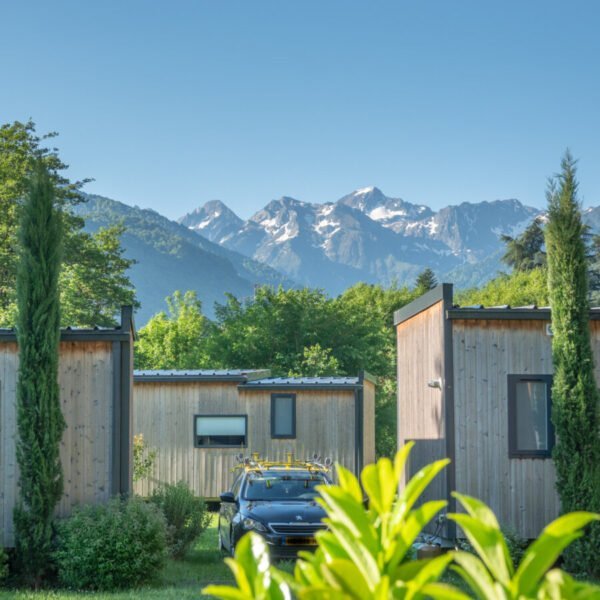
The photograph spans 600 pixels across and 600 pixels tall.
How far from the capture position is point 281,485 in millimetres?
15531

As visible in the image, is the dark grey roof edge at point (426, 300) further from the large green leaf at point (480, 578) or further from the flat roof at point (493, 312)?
the large green leaf at point (480, 578)

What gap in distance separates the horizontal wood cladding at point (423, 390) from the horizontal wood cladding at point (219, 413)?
622 cm

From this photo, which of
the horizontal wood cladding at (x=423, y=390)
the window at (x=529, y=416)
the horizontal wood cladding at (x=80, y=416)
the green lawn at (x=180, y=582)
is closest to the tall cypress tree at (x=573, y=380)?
the window at (x=529, y=416)

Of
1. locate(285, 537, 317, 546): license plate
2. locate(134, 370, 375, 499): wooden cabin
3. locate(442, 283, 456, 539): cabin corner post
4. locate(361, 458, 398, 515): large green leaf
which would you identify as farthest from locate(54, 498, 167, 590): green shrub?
locate(134, 370, 375, 499): wooden cabin

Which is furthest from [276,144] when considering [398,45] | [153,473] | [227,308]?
[153,473]

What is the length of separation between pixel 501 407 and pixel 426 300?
6.81 feet

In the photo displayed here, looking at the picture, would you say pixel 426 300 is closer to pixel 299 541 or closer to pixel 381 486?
pixel 299 541

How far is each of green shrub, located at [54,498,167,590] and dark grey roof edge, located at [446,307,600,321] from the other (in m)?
4.39

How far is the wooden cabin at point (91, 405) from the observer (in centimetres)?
1314

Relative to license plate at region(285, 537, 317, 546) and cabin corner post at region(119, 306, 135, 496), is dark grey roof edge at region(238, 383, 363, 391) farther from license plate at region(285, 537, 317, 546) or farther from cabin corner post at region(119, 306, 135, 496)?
cabin corner post at region(119, 306, 135, 496)

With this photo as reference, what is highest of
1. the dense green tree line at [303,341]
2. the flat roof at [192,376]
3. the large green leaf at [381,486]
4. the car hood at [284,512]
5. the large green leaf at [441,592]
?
the dense green tree line at [303,341]

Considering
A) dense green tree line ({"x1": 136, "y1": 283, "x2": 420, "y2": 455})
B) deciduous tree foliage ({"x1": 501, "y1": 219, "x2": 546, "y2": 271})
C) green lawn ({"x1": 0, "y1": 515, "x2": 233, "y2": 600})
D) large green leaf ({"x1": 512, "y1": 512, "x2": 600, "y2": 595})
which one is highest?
deciduous tree foliage ({"x1": 501, "y1": 219, "x2": 546, "y2": 271})

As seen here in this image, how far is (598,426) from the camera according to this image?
12938 millimetres

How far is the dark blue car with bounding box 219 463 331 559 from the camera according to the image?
1402cm
